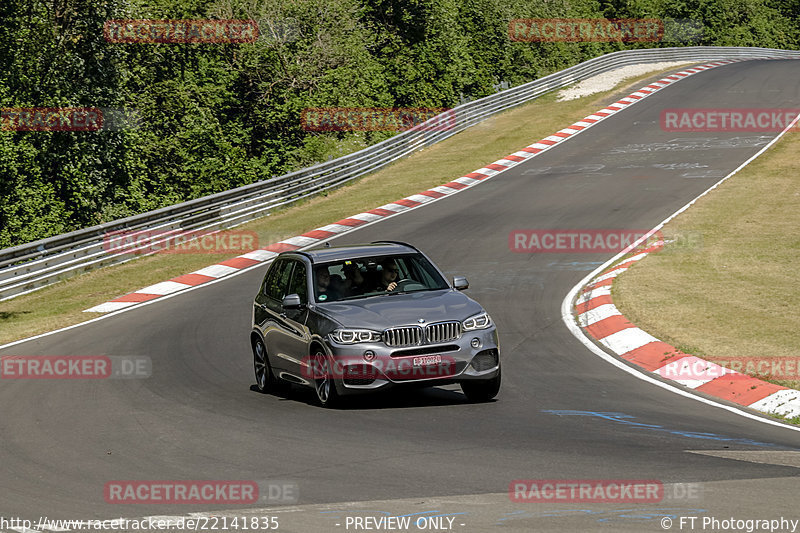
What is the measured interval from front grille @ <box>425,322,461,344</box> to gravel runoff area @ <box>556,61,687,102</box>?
37.0 metres

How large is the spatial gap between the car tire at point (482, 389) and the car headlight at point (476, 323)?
488 millimetres

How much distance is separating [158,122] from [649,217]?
92.8 feet

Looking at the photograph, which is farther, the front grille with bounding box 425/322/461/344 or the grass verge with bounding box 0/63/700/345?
the grass verge with bounding box 0/63/700/345

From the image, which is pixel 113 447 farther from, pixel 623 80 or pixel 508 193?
pixel 623 80

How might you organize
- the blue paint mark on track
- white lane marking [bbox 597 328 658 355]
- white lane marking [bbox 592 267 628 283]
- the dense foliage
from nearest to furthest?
the blue paint mark on track, white lane marking [bbox 597 328 658 355], white lane marking [bbox 592 267 628 283], the dense foliage

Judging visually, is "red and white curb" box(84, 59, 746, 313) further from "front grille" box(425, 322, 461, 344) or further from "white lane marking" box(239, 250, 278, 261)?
"front grille" box(425, 322, 461, 344)

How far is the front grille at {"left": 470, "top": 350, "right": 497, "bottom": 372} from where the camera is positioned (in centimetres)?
1053

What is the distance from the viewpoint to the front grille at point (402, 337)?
34.0 feet

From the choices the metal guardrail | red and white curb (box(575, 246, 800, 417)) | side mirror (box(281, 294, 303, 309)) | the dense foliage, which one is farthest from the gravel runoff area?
side mirror (box(281, 294, 303, 309))

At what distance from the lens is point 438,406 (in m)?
10.7

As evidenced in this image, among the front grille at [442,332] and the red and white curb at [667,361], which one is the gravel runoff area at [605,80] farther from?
the front grille at [442,332]

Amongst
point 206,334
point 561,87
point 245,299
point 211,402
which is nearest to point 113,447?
point 211,402

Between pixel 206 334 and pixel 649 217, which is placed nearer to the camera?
pixel 206 334

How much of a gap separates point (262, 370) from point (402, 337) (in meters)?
2.63
